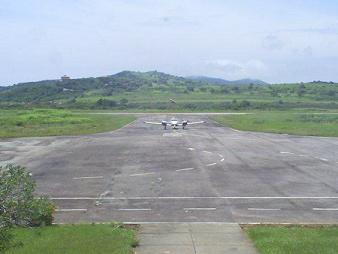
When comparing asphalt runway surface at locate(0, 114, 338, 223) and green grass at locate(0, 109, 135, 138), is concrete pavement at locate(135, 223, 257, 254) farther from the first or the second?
green grass at locate(0, 109, 135, 138)

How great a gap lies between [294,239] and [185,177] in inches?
739

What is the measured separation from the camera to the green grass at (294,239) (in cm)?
2258

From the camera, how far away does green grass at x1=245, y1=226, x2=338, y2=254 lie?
74.1 feet

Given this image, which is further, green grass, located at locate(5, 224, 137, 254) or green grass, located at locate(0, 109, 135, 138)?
green grass, located at locate(0, 109, 135, 138)

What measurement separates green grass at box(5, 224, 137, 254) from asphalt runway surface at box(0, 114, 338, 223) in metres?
2.94

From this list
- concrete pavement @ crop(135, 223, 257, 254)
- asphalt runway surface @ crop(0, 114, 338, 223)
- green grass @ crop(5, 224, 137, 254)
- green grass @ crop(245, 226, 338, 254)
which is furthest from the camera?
asphalt runway surface @ crop(0, 114, 338, 223)

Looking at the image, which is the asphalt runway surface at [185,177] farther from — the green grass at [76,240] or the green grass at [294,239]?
the green grass at [76,240]

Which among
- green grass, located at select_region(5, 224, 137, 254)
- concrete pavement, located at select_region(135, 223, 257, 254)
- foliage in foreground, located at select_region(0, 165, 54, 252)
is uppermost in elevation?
foliage in foreground, located at select_region(0, 165, 54, 252)

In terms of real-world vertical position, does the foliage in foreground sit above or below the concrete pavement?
above

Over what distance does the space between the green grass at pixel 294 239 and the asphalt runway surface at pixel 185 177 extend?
233cm

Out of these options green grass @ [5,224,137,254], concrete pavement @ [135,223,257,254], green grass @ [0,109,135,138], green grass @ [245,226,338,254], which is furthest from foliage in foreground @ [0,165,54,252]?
green grass @ [0,109,135,138]

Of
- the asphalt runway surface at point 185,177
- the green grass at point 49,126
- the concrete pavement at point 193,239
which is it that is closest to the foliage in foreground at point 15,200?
the concrete pavement at point 193,239

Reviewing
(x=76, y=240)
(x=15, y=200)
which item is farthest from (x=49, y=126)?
(x=15, y=200)

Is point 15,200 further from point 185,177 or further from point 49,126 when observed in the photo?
point 49,126
